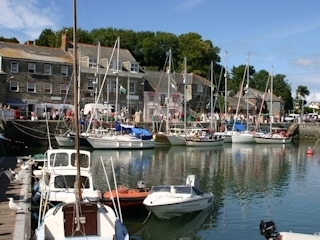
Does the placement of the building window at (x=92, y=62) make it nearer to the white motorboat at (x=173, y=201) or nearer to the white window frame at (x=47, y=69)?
the white window frame at (x=47, y=69)

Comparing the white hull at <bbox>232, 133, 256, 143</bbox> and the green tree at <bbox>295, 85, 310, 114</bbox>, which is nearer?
the white hull at <bbox>232, 133, 256, 143</bbox>

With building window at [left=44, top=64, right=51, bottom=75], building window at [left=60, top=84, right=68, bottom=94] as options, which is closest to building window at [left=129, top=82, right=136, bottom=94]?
building window at [left=60, top=84, right=68, bottom=94]

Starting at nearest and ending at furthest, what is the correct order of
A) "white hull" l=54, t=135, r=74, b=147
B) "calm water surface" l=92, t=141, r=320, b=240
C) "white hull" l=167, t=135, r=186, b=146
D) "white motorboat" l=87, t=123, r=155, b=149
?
"calm water surface" l=92, t=141, r=320, b=240 < "white hull" l=54, t=135, r=74, b=147 < "white motorboat" l=87, t=123, r=155, b=149 < "white hull" l=167, t=135, r=186, b=146

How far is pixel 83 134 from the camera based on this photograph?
52812 millimetres

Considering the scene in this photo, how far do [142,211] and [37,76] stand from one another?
46.4 metres

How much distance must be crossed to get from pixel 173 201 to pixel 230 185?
1183 cm

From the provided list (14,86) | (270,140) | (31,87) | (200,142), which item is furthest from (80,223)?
(270,140)

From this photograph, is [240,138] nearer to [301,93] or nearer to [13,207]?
[13,207]

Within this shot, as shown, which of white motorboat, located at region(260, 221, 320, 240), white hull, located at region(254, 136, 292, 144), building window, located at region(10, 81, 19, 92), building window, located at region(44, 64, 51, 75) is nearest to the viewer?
white motorboat, located at region(260, 221, 320, 240)

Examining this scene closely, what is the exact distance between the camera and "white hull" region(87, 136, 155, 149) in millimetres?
52219

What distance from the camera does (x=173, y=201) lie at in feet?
66.8

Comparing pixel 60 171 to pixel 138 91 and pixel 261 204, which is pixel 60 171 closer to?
pixel 261 204

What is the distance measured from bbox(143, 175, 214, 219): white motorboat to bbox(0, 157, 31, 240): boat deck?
5499 mm

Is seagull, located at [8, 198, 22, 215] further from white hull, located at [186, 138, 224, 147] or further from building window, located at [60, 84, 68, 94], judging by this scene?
building window, located at [60, 84, 68, 94]
